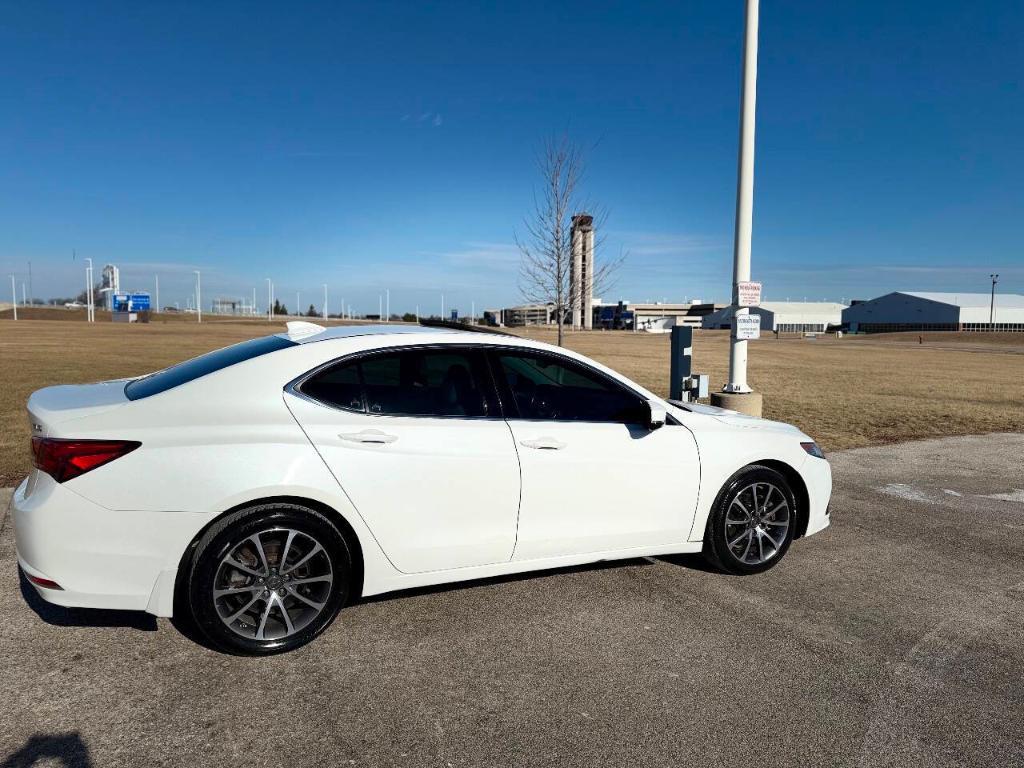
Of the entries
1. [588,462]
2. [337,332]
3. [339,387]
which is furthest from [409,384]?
[588,462]

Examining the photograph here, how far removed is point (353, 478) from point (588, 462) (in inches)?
51.6

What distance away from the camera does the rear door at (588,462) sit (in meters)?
3.83

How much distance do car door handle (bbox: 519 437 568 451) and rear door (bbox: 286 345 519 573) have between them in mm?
117

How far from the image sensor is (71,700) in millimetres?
2949

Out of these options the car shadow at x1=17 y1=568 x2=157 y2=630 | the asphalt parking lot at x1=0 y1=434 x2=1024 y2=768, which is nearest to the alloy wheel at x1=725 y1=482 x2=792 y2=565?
the asphalt parking lot at x1=0 y1=434 x2=1024 y2=768

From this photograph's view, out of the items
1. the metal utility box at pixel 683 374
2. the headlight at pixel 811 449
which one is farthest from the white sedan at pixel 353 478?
the metal utility box at pixel 683 374

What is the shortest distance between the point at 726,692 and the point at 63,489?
3056mm

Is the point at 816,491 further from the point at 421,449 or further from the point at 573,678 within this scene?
the point at 421,449

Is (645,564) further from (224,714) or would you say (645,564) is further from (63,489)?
(63,489)

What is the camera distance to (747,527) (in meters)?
4.49

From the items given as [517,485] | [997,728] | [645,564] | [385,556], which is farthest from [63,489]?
[997,728]

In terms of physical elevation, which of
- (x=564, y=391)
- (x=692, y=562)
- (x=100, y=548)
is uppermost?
(x=564, y=391)

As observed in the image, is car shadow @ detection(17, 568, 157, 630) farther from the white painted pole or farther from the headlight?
the white painted pole

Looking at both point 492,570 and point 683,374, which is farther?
point 683,374
